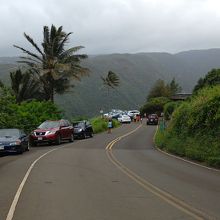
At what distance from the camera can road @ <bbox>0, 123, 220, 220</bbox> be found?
1000cm

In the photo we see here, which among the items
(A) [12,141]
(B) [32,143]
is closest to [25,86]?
(B) [32,143]

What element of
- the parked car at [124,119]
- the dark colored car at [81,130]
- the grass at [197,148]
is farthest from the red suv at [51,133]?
the parked car at [124,119]

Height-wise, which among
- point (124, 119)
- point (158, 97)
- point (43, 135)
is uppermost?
point (158, 97)

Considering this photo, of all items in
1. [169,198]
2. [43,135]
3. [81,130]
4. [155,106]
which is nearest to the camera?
[169,198]

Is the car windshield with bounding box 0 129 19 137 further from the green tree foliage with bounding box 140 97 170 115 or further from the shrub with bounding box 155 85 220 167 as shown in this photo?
the green tree foliage with bounding box 140 97 170 115

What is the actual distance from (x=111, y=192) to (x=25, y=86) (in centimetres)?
3971

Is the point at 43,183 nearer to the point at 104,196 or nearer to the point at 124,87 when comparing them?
the point at 104,196

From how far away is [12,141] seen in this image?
28578 millimetres

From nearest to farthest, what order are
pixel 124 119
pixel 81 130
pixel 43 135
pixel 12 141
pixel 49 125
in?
pixel 12 141 → pixel 43 135 → pixel 49 125 → pixel 81 130 → pixel 124 119

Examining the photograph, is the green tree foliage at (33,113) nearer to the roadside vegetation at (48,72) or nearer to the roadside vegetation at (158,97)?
the roadside vegetation at (48,72)

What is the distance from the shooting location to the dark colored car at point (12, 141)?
93.1 ft

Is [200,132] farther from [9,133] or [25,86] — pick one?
[25,86]

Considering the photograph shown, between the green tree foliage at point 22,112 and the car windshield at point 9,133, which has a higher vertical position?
the green tree foliage at point 22,112

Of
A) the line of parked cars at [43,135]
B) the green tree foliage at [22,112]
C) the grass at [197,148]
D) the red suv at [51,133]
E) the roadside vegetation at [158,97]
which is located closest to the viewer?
the grass at [197,148]
